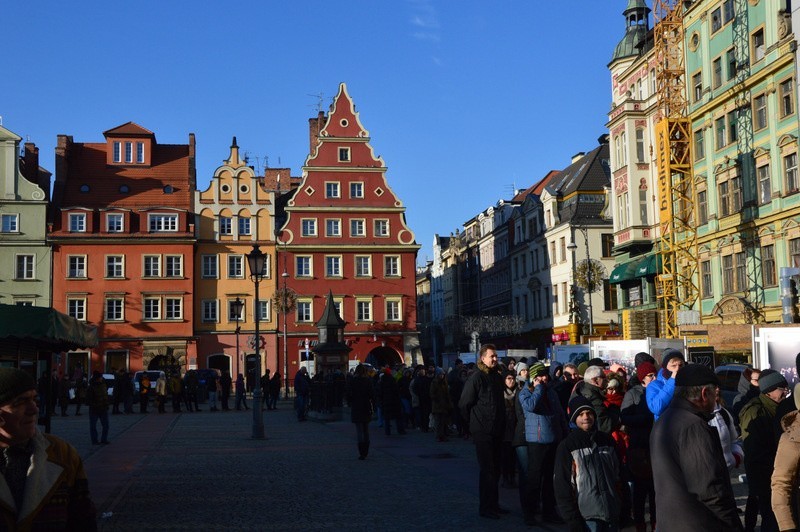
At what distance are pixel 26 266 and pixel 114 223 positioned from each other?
6139 millimetres

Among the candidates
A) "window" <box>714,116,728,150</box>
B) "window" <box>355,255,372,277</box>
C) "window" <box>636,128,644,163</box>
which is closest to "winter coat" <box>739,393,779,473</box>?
"window" <box>714,116,728,150</box>

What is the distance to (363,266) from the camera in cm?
6738

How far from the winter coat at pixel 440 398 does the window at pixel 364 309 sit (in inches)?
1653

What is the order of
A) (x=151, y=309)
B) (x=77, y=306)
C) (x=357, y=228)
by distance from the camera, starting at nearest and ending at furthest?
1. (x=77, y=306)
2. (x=151, y=309)
3. (x=357, y=228)

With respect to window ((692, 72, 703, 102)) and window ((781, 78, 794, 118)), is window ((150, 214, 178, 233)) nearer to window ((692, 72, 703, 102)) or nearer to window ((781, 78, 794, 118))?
window ((692, 72, 703, 102))

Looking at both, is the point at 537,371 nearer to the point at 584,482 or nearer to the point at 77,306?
the point at 584,482

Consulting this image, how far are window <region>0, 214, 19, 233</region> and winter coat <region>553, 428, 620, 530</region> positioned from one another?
200 feet

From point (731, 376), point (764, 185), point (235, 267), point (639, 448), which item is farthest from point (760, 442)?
point (235, 267)

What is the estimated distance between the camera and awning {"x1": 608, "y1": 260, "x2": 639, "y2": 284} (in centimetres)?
5281

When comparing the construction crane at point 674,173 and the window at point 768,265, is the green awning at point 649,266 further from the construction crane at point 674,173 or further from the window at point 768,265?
the window at point 768,265

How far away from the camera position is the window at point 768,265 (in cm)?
3972

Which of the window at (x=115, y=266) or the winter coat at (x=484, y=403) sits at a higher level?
the window at (x=115, y=266)

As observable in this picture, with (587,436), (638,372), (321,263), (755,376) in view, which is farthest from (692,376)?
(321,263)

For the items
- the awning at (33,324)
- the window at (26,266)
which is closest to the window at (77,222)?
the window at (26,266)
